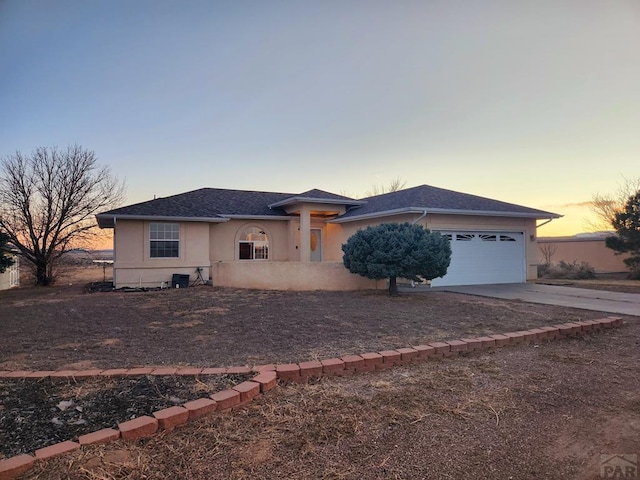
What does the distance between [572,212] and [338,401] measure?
33562mm

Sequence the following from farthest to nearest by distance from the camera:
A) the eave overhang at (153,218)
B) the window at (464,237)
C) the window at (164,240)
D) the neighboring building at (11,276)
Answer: the neighboring building at (11,276), the window at (164,240), the window at (464,237), the eave overhang at (153,218)

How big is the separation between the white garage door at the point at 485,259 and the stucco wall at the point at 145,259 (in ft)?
33.1

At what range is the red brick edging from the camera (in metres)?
2.78

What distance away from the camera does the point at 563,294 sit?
11.9 meters

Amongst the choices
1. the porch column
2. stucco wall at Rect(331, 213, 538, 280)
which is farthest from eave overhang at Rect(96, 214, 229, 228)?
stucco wall at Rect(331, 213, 538, 280)

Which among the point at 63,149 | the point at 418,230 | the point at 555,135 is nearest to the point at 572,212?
the point at 555,135

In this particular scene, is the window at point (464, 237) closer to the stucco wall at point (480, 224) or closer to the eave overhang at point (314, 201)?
the stucco wall at point (480, 224)

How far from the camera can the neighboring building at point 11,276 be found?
18859 mm

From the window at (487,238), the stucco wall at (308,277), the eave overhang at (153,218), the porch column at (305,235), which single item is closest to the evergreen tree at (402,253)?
the stucco wall at (308,277)

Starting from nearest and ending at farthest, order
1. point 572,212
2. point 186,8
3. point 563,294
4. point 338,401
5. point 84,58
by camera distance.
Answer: point 338,401
point 186,8
point 84,58
point 563,294
point 572,212

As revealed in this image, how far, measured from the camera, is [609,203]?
2780cm

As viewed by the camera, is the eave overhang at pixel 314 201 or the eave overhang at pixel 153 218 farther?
the eave overhang at pixel 314 201

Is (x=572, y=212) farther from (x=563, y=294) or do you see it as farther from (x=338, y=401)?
(x=338, y=401)

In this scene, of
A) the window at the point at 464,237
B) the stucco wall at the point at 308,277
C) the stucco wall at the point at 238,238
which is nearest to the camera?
the stucco wall at the point at 308,277
